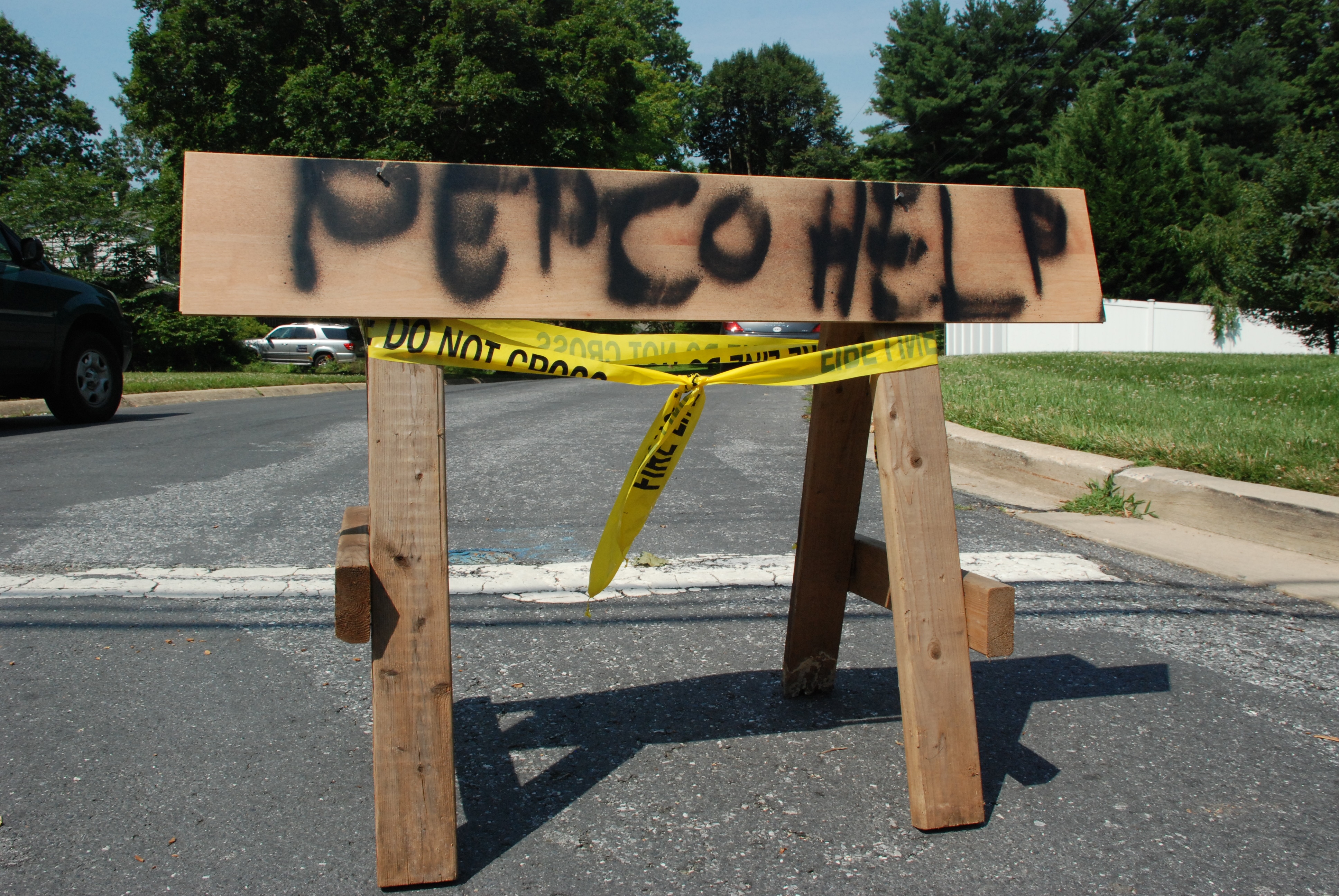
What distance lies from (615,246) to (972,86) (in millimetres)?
41705

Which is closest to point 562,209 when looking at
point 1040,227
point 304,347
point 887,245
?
point 887,245

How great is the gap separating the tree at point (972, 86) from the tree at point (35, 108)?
44.9 m

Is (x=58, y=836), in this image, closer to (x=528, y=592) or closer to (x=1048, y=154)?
(x=528, y=592)

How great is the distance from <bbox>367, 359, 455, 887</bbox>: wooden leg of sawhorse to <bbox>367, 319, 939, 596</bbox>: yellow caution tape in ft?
0.32

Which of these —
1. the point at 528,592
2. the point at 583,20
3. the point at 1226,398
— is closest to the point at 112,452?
the point at 528,592

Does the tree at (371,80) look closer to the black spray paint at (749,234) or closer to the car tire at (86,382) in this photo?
the car tire at (86,382)

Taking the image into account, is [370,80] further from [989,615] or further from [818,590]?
[989,615]

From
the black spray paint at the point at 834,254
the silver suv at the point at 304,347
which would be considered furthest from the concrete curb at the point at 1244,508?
the silver suv at the point at 304,347

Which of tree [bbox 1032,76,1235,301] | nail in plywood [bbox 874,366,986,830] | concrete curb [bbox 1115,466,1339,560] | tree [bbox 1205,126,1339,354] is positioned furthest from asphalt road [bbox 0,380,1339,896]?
tree [bbox 1032,76,1235,301]

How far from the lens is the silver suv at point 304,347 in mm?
28406

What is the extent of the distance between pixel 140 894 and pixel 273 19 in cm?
2249

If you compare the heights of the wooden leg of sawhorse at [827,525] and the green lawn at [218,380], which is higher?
the green lawn at [218,380]

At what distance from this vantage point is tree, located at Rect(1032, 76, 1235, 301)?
1008 inches

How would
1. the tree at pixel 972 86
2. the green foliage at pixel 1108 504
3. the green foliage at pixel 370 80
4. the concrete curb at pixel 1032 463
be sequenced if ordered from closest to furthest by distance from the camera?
the green foliage at pixel 1108 504
the concrete curb at pixel 1032 463
the green foliage at pixel 370 80
the tree at pixel 972 86
